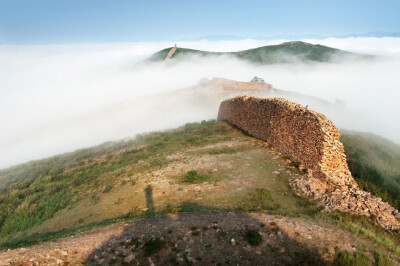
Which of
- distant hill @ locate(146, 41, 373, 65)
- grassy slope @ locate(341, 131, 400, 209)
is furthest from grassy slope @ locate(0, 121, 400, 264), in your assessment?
distant hill @ locate(146, 41, 373, 65)

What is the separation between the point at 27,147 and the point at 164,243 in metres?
52.7

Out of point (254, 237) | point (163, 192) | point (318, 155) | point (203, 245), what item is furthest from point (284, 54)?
point (203, 245)

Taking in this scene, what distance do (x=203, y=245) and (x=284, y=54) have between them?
152532 mm

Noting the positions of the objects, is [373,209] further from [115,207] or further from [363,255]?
[115,207]

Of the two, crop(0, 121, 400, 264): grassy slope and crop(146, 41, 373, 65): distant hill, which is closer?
crop(0, 121, 400, 264): grassy slope

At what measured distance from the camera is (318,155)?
12461mm

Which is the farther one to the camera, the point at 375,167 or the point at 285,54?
the point at 285,54

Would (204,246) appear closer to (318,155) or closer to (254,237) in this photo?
(254,237)

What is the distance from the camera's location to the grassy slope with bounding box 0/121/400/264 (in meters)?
10.3

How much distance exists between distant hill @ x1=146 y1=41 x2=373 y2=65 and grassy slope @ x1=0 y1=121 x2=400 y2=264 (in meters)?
124

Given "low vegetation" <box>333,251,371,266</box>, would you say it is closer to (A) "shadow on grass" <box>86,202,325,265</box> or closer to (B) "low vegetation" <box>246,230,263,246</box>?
(A) "shadow on grass" <box>86,202,325,265</box>

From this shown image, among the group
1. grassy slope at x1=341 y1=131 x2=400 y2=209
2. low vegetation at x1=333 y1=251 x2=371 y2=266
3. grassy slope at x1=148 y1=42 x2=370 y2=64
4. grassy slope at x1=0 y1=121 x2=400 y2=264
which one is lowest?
grassy slope at x1=341 y1=131 x2=400 y2=209

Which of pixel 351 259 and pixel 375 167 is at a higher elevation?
pixel 351 259

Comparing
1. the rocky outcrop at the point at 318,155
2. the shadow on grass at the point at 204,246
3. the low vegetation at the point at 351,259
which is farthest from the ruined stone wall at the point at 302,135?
the shadow on grass at the point at 204,246
